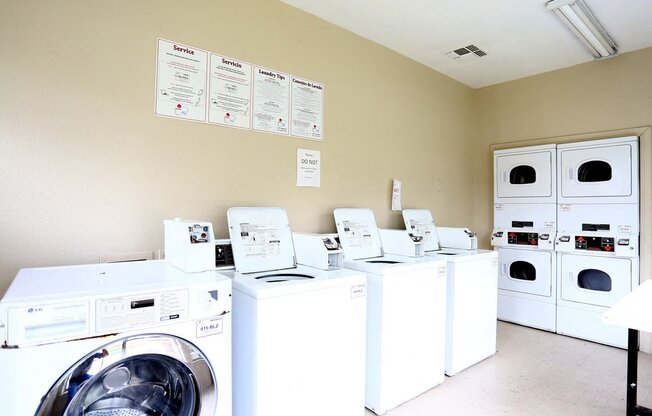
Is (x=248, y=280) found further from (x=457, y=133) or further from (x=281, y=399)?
(x=457, y=133)

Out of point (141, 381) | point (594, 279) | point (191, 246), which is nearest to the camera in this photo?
point (141, 381)

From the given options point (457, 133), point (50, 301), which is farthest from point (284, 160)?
point (457, 133)

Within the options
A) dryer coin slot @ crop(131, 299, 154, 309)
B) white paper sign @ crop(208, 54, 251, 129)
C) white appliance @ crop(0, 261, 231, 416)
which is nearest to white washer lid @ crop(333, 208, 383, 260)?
white paper sign @ crop(208, 54, 251, 129)

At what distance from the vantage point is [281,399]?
67.2 inches

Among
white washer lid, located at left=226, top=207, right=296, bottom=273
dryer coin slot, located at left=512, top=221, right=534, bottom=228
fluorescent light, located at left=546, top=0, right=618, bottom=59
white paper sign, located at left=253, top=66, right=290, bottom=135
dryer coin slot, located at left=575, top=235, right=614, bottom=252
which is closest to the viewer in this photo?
white washer lid, located at left=226, top=207, right=296, bottom=273

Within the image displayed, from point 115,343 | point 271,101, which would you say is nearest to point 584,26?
point 271,101

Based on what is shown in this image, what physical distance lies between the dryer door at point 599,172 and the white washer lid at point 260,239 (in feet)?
9.82

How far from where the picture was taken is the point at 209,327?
144 centimetres

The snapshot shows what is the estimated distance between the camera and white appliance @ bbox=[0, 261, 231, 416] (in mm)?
1106

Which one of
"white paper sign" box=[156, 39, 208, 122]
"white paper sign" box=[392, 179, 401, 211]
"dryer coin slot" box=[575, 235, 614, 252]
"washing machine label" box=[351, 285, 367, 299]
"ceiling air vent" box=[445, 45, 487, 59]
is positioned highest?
"ceiling air vent" box=[445, 45, 487, 59]

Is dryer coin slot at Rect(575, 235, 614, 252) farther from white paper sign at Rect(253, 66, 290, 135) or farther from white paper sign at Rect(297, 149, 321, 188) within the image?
white paper sign at Rect(253, 66, 290, 135)

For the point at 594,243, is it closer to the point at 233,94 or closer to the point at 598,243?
the point at 598,243

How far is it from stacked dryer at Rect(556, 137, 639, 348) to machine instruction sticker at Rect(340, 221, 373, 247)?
2.18 metres

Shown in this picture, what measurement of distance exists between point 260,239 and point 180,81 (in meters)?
1.05
